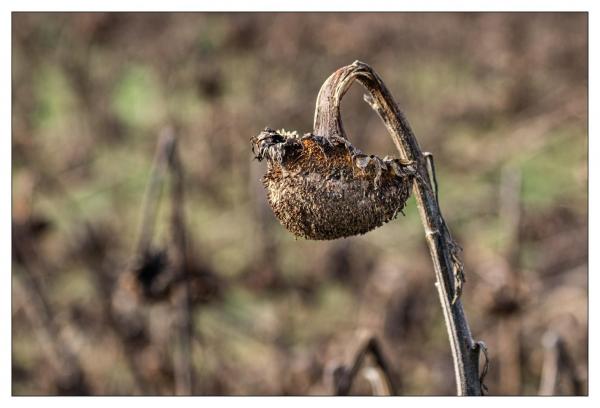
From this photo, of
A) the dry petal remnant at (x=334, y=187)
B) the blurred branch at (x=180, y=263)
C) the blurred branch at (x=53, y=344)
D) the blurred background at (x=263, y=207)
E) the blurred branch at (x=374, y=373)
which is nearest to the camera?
the dry petal remnant at (x=334, y=187)

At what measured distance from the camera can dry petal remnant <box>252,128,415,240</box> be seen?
942 millimetres

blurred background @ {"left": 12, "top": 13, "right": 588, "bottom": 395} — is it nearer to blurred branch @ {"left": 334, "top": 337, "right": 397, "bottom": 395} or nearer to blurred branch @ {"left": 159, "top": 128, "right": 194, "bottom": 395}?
blurred branch @ {"left": 159, "top": 128, "right": 194, "bottom": 395}

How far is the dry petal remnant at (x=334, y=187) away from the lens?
0.94 metres

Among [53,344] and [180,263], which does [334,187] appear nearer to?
[180,263]

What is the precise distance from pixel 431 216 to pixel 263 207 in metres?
2.31

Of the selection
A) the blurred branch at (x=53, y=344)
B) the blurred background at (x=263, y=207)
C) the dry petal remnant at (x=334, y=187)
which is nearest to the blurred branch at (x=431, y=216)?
Result: the dry petal remnant at (x=334, y=187)

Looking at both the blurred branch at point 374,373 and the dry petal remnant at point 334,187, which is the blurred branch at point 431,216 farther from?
the blurred branch at point 374,373

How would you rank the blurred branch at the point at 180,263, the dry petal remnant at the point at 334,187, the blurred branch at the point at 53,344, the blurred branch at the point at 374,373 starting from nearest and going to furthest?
the dry petal remnant at the point at 334,187
the blurred branch at the point at 374,373
the blurred branch at the point at 180,263
the blurred branch at the point at 53,344

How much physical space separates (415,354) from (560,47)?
2425 millimetres

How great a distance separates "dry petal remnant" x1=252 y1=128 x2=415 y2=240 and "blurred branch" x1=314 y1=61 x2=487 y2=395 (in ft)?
0.09

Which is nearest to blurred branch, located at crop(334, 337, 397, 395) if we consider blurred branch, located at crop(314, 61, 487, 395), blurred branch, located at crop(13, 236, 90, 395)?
blurred branch, located at crop(314, 61, 487, 395)

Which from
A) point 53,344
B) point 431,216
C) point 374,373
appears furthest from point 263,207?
point 431,216

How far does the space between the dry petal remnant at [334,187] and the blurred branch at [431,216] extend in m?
0.03

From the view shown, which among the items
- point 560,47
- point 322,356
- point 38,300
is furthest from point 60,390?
point 560,47
